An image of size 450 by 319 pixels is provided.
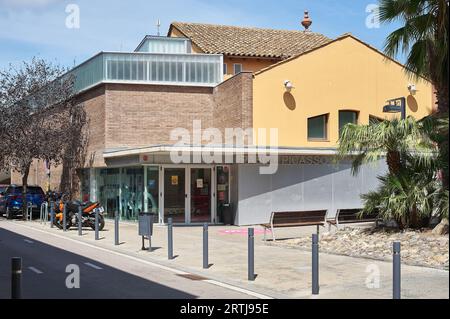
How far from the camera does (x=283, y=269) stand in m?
11.9

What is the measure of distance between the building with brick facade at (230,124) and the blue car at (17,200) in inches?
98.6

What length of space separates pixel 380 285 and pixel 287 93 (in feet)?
57.7

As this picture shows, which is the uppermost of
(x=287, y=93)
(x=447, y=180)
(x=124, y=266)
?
(x=287, y=93)

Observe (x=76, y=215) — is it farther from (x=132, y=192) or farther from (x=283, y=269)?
(x=283, y=269)

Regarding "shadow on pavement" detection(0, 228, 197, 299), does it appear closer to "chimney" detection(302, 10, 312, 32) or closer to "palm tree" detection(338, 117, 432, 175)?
"palm tree" detection(338, 117, 432, 175)

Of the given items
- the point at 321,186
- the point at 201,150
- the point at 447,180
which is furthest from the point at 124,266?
the point at 321,186

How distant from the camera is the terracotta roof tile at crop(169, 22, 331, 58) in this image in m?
30.9

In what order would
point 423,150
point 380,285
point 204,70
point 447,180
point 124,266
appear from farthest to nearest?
1. point 204,70
2. point 423,150
3. point 447,180
4. point 124,266
5. point 380,285

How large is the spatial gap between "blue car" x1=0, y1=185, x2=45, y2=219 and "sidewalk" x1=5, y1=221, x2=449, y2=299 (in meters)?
11.5

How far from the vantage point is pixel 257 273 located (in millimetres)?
11570

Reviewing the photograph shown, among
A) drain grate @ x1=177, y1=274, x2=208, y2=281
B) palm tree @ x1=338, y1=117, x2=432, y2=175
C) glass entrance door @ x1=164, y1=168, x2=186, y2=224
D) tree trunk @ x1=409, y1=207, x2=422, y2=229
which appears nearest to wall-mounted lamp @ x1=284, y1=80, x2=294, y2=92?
glass entrance door @ x1=164, y1=168, x2=186, y2=224

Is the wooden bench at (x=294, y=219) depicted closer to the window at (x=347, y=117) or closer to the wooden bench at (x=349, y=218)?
the wooden bench at (x=349, y=218)

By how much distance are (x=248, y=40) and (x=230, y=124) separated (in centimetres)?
775
